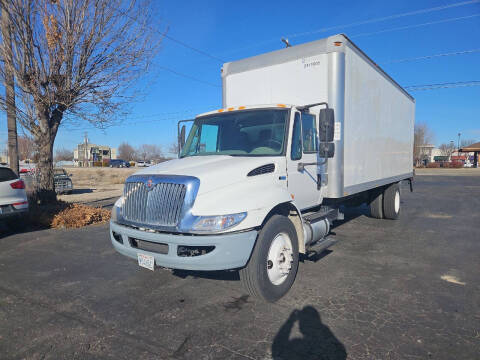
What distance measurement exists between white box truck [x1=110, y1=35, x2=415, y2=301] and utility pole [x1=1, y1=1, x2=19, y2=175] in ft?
18.4

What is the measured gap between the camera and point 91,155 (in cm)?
10550

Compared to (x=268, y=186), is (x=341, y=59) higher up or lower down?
higher up

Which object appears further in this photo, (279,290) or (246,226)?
(279,290)

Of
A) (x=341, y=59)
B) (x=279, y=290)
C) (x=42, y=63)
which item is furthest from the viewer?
(x=42, y=63)

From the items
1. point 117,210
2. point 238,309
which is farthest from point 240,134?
point 238,309

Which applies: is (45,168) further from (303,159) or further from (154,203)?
(303,159)

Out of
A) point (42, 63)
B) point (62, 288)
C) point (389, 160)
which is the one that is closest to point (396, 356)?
point (62, 288)

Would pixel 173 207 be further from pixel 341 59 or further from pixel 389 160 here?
pixel 389 160

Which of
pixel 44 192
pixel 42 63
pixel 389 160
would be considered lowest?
pixel 44 192

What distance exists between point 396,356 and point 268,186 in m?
2.15

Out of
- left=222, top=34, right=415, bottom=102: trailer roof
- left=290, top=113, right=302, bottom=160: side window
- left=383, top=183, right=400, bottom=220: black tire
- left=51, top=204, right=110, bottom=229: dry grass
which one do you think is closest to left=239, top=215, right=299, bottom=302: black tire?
left=290, top=113, right=302, bottom=160: side window

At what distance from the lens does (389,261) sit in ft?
17.6

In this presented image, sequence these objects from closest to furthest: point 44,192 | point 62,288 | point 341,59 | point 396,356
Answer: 1. point 396,356
2. point 62,288
3. point 341,59
4. point 44,192

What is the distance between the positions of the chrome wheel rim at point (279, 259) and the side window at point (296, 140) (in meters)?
1.19
